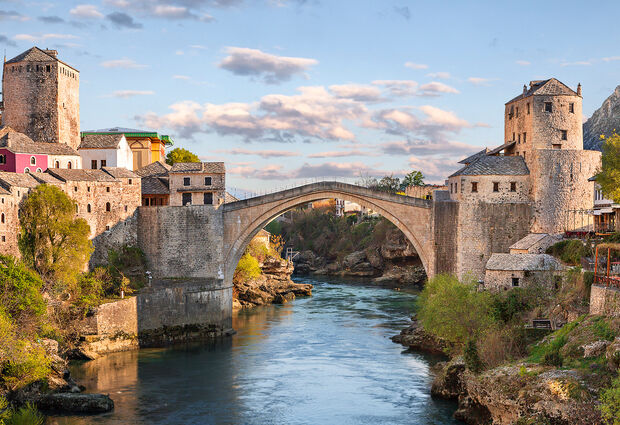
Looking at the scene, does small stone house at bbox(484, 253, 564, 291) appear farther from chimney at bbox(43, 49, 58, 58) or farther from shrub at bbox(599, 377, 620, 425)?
chimney at bbox(43, 49, 58, 58)

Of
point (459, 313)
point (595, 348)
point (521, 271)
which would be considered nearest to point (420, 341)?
point (521, 271)

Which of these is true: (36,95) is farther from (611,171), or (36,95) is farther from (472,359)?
(611,171)

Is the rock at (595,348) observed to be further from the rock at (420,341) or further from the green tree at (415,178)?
the green tree at (415,178)

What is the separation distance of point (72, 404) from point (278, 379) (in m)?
9.19

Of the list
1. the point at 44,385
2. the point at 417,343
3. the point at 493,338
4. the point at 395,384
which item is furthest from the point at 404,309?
the point at 44,385

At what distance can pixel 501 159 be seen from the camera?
42750 mm

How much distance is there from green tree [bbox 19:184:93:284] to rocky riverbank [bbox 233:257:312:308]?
52.4 feet

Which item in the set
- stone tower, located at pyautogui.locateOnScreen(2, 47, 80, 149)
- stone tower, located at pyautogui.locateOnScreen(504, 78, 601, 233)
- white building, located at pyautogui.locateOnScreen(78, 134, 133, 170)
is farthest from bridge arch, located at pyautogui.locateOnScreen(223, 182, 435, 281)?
stone tower, located at pyautogui.locateOnScreen(2, 47, 80, 149)

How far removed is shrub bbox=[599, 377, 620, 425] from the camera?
62.5ft

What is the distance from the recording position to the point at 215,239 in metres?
45.2

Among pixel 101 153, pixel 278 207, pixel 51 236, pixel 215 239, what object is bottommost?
pixel 215 239

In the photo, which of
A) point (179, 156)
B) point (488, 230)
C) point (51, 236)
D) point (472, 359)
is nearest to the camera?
point (472, 359)

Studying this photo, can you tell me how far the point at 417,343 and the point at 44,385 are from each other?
1899 cm

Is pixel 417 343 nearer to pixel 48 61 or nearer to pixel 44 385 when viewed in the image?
pixel 44 385
